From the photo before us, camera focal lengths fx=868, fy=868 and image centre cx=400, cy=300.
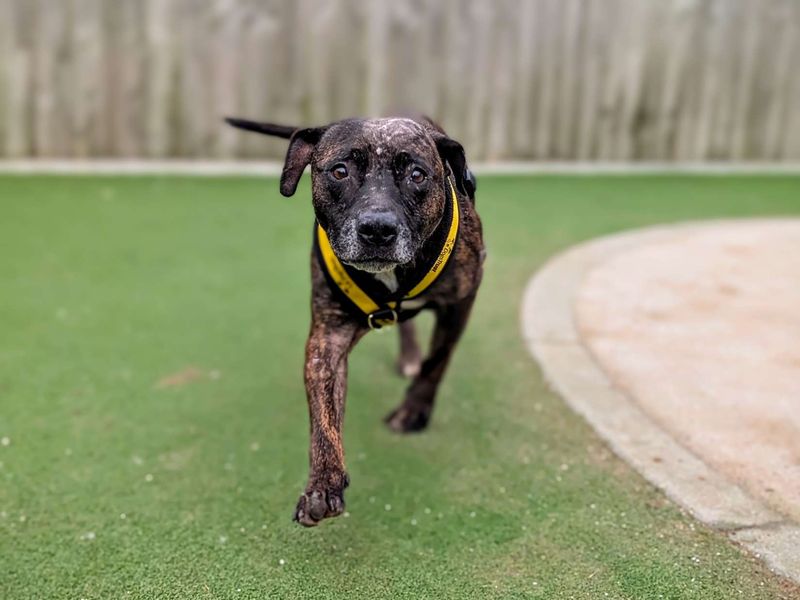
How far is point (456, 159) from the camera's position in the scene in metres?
2.81

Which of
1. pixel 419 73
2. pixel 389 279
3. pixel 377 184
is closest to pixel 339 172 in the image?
pixel 377 184

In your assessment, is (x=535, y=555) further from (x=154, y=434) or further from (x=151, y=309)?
(x=151, y=309)

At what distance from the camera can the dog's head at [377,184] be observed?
2.46 metres

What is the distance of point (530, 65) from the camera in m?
8.39

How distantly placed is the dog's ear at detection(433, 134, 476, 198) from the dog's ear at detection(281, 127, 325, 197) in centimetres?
39

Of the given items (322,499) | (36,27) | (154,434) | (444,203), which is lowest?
(154,434)

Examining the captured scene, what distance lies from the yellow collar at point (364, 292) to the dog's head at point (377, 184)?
10cm

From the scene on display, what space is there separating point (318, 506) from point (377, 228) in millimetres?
782

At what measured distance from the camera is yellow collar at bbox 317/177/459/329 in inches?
109

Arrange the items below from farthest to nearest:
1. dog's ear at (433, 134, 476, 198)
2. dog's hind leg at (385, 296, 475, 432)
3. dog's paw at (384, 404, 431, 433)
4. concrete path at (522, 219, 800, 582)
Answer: dog's paw at (384, 404, 431, 433)
dog's hind leg at (385, 296, 475, 432)
concrete path at (522, 219, 800, 582)
dog's ear at (433, 134, 476, 198)

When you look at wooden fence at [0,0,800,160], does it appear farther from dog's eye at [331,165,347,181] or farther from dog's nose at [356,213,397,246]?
dog's nose at [356,213,397,246]

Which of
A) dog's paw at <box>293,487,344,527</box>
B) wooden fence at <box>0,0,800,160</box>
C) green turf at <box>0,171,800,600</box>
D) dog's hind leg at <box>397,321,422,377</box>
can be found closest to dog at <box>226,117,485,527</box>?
dog's paw at <box>293,487,344,527</box>

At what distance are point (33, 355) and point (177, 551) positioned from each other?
6.20 feet

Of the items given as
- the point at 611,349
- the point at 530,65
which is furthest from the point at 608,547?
the point at 530,65
